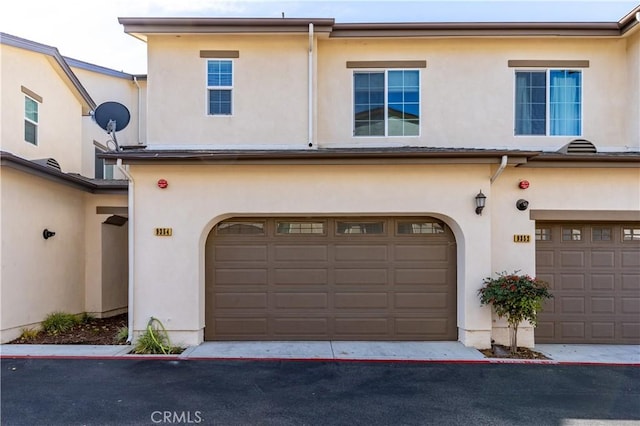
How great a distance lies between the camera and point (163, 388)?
5.19 metres

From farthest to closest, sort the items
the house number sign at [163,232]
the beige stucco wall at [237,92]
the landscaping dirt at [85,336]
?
1. the beige stucco wall at [237,92]
2. the landscaping dirt at [85,336]
3. the house number sign at [163,232]

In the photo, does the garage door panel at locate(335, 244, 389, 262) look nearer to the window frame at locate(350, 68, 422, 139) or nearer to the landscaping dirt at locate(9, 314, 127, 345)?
the window frame at locate(350, 68, 422, 139)

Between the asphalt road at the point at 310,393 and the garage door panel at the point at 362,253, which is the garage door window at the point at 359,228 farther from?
the asphalt road at the point at 310,393

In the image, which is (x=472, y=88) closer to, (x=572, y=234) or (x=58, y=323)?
(x=572, y=234)

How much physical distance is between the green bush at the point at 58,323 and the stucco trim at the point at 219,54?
631 centimetres

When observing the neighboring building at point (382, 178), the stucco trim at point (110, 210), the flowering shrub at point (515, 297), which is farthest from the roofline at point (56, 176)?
the flowering shrub at point (515, 297)

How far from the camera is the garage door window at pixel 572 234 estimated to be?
24.2ft

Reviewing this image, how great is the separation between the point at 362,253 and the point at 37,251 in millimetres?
6657

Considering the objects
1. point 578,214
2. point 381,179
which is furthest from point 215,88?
point 578,214

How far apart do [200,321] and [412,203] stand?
447 centimetres

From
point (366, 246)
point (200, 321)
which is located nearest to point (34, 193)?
point (200, 321)

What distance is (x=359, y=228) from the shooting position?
7402 mm

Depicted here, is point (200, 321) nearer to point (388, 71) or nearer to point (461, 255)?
point (461, 255)

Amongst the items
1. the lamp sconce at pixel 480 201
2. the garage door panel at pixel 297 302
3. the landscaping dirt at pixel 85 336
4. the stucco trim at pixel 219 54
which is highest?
the stucco trim at pixel 219 54
